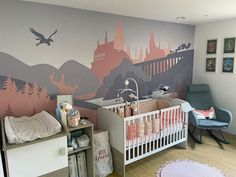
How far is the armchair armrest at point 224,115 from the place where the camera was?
3.39 m

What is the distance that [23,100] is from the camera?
241 cm

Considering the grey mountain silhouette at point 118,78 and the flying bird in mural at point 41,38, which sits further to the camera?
the grey mountain silhouette at point 118,78

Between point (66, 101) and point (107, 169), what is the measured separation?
3.60ft

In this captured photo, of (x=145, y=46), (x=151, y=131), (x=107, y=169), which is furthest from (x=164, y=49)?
(x=107, y=169)

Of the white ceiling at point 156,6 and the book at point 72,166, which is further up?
the white ceiling at point 156,6

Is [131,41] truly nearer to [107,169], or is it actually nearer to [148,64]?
[148,64]

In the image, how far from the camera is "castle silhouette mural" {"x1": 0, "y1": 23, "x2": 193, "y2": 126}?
92.2 inches

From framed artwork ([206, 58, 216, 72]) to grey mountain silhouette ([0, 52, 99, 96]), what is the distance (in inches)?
98.5

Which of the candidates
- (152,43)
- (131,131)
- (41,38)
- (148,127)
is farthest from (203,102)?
(41,38)

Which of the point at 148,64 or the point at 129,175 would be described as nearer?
the point at 129,175

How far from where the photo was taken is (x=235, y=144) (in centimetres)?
347

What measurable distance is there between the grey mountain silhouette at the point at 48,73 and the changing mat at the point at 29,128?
1.63 feet

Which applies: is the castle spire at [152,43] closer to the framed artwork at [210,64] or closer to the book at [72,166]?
the framed artwork at [210,64]

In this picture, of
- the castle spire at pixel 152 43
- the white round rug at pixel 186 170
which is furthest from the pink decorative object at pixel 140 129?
the castle spire at pixel 152 43
